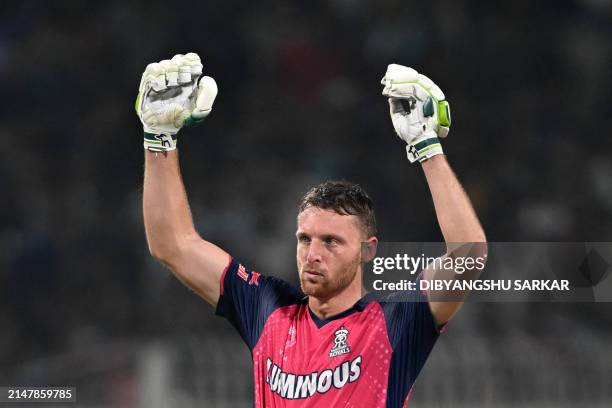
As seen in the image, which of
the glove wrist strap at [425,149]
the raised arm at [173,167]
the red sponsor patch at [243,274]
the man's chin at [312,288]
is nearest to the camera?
the glove wrist strap at [425,149]

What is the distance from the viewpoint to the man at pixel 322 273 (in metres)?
4.06

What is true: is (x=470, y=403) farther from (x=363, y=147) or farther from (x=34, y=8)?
(x=34, y=8)

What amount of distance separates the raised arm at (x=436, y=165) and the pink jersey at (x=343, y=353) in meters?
0.17

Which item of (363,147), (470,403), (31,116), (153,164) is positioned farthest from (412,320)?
(31,116)

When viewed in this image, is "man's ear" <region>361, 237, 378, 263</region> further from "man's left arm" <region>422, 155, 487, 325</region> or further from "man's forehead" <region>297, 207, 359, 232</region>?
"man's left arm" <region>422, 155, 487, 325</region>

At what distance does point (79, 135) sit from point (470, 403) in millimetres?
6130

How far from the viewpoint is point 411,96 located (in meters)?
4.06

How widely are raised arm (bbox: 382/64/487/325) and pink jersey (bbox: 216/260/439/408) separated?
0.57 feet

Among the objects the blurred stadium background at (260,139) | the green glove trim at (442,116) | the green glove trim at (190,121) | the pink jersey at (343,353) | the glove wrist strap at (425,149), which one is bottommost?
the pink jersey at (343,353)

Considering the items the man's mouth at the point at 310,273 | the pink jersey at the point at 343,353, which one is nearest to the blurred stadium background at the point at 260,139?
the pink jersey at the point at 343,353

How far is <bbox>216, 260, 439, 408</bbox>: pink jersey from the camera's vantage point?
4094mm

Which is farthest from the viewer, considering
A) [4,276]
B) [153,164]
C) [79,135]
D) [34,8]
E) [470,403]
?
[34,8]

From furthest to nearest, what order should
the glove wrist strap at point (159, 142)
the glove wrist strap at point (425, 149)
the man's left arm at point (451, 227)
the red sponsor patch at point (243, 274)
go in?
the red sponsor patch at point (243, 274), the glove wrist strap at point (159, 142), the glove wrist strap at point (425, 149), the man's left arm at point (451, 227)
